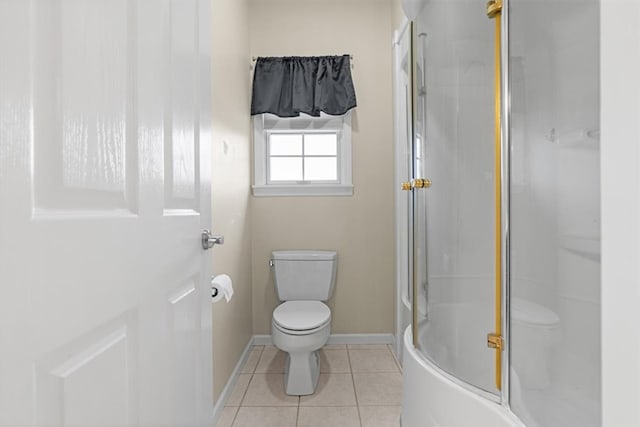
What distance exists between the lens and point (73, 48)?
57 cm

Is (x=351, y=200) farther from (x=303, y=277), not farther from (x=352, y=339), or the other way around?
(x=352, y=339)

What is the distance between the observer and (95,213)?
62 cm

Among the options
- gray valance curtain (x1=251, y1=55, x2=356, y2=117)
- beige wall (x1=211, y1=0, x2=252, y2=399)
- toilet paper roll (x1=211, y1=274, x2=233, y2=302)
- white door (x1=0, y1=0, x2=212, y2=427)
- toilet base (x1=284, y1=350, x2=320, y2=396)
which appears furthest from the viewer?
gray valance curtain (x1=251, y1=55, x2=356, y2=117)

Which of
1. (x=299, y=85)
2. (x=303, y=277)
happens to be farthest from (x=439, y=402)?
(x=299, y=85)

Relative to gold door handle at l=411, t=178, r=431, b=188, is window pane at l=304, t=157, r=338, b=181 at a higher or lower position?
higher

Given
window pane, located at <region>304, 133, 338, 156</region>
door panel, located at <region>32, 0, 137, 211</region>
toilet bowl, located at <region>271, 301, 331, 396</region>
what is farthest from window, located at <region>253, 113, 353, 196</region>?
door panel, located at <region>32, 0, 137, 211</region>

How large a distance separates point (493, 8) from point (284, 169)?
1.98 meters

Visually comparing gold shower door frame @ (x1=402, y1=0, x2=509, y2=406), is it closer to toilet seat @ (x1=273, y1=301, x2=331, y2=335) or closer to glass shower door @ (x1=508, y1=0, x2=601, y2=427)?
glass shower door @ (x1=508, y1=0, x2=601, y2=427)

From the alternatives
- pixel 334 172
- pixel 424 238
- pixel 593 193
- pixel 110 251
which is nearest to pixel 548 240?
pixel 593 193

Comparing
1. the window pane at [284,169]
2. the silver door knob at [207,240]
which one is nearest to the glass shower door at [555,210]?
the silver door knob at [207,240]

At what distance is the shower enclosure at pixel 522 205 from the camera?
110 cm

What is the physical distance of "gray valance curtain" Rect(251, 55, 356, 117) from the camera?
2.78m

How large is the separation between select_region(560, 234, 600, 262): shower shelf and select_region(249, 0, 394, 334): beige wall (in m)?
1.67

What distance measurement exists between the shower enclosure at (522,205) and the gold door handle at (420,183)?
0.07 m
